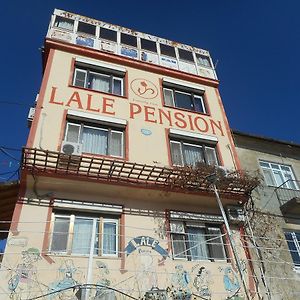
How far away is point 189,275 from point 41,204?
4856 mm

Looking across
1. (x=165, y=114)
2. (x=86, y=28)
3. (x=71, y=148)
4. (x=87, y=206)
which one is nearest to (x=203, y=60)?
(x=165, y=114)

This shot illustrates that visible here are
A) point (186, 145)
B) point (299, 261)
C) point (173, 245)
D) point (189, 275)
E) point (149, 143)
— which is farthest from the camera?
point (186, 145)

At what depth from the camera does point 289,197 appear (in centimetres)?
1384

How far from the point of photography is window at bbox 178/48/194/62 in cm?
1848

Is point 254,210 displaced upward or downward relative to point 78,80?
downward

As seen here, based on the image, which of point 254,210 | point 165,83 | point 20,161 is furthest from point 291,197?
point 20,161

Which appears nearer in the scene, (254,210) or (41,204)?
(41,204)

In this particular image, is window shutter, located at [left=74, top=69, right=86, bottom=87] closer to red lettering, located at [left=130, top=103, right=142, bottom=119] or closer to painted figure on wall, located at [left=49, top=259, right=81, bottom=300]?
red lettering, located at [left=130, top=103, right=142, bottom=119]

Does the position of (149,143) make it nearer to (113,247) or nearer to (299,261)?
(113,247)

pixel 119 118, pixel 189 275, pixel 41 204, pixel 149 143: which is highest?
pixel 119 118

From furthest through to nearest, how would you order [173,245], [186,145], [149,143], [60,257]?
[186,145], [149,143], [173,245], [60,257]

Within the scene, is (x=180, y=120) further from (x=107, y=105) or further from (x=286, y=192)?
(x=286, y=192)

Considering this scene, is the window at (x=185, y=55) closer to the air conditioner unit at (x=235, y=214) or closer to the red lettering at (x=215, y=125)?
the red lettering at (x=215, y=125)

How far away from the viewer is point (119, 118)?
13422 mm
